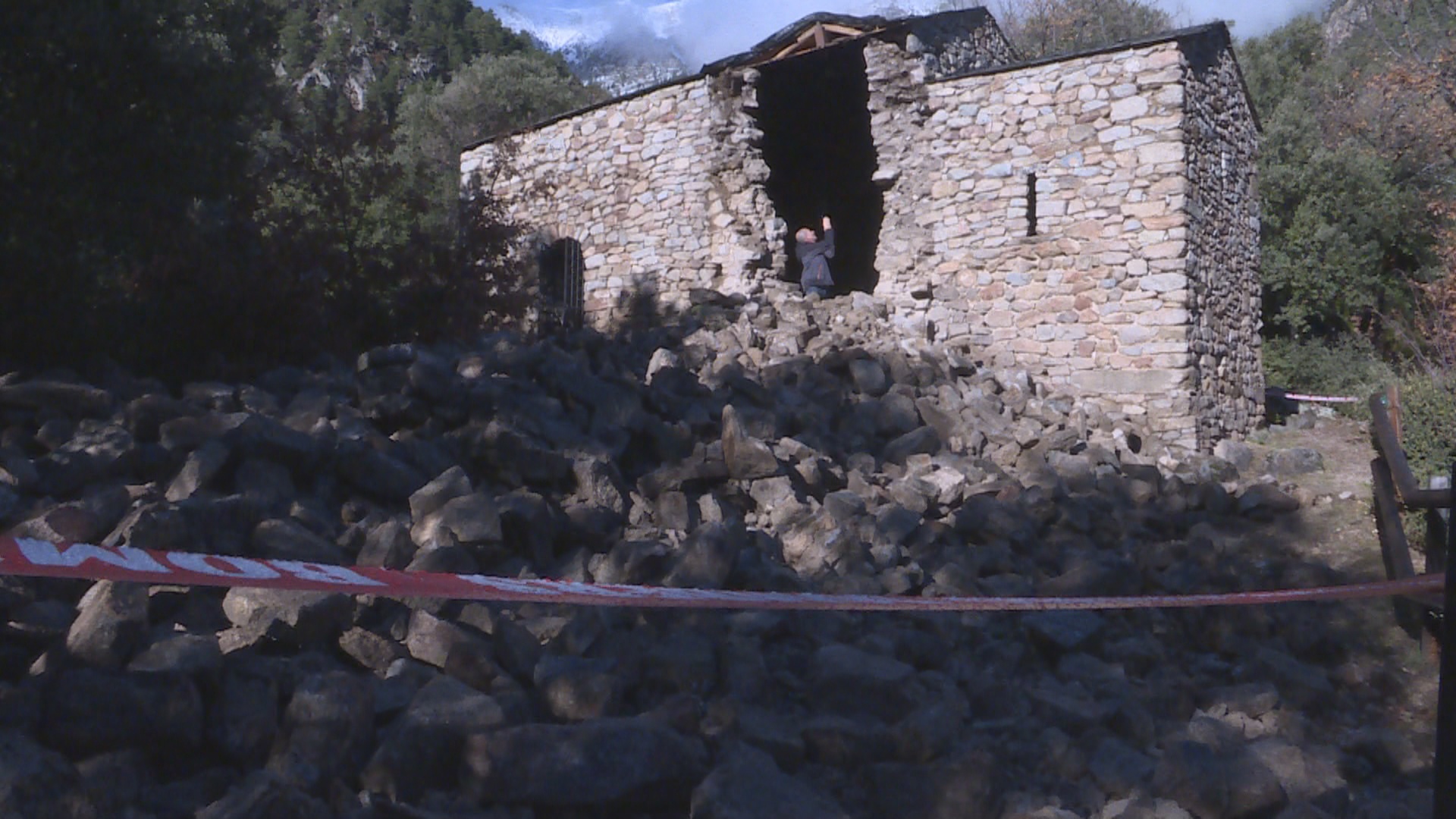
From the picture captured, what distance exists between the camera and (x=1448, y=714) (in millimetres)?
2086

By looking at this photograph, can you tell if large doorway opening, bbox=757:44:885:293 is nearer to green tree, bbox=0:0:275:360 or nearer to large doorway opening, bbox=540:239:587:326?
large doorway opening, bbox=540:239:587:326

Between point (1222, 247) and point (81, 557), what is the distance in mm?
10919

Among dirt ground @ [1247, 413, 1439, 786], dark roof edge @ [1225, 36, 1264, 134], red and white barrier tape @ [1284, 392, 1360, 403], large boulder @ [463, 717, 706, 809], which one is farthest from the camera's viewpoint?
red and white barrier tape @ [1284, 392, 1360, 403]

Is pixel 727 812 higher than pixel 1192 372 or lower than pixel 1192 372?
lower

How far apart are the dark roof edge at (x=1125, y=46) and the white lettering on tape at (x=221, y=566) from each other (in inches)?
358

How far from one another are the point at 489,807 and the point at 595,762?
0.31m

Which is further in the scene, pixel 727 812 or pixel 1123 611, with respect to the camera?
pixel 1123 611

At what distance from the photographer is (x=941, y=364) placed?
31.6 ft

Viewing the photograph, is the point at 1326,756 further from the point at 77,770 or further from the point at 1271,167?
the point at 1271,167

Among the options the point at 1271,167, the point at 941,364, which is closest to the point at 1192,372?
the point at 941,364

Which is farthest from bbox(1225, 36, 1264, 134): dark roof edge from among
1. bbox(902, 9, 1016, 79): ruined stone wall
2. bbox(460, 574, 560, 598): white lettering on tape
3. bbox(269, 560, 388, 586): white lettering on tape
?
bbox(269, 560, 388, 586): white lettering on tape

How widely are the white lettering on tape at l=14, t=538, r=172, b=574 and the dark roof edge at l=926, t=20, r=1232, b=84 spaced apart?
368 inches

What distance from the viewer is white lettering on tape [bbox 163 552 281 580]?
218 centimetres

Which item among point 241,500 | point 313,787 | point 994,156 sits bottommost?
point 313,787
